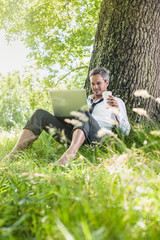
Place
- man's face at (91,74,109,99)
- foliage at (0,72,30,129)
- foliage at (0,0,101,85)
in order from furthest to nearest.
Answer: foliage at (0,72,30,129)
foliage at (0,0,101,85)
man's face at (91,74,109,99)

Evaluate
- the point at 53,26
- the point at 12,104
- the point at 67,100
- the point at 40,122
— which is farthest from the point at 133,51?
the point at 12,104

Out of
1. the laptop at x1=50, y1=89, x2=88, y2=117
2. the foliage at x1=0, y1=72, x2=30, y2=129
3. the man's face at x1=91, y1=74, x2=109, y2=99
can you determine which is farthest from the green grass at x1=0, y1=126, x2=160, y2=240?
the foliage at x1=0, y1=72, x2=30, y2=129

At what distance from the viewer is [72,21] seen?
9078 millimetres

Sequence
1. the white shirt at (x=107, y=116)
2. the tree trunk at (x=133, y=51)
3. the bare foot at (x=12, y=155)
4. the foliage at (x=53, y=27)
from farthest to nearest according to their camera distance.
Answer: the foliage at (x=53, y=27) → the tree trunk at (x=133, y=51) → the white shirt at (x=107, y=116) → the bare foot at (x=12, y=155)

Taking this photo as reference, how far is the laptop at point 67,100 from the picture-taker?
10.5ft

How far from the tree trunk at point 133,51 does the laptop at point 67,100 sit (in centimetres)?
111

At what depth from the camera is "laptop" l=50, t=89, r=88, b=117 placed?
10.5 feet

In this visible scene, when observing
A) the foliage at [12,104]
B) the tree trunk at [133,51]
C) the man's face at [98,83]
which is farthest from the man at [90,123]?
the foliage at [12,104]

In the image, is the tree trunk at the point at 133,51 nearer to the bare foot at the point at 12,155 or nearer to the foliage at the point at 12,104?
the bare foot at the point at 12,155

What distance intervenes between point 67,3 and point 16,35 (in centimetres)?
188

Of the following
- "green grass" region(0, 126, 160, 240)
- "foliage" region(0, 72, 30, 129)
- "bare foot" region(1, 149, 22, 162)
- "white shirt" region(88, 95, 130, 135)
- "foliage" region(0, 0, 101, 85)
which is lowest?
"foliage" region(0, 72, 30, 129)

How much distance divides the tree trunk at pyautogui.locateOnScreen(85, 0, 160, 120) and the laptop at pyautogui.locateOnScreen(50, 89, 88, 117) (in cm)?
111

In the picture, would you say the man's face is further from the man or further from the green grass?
the green grass

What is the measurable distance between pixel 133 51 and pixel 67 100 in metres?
1.61
